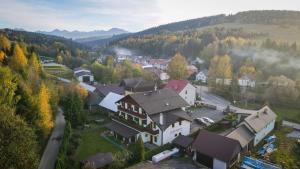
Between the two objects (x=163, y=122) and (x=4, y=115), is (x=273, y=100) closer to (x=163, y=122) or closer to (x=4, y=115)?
(x=163, y=122)

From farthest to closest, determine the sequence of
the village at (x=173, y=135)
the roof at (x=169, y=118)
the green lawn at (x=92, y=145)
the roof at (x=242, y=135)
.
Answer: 1. the roof at (x=169, y=118)
2. the green lawn at (x=92, y=145)
3. the roof at (x=242, y=135)
4. the village at (x=173, y=135)

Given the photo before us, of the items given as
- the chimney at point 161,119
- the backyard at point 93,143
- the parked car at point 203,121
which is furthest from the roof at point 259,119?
the backyard at point 93,143

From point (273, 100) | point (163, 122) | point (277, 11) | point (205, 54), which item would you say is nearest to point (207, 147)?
point (163, 122)

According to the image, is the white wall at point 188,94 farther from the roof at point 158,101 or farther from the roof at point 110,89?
the roof at point 110,89

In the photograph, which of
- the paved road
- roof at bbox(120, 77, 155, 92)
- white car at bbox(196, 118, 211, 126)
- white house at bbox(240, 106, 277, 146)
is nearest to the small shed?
white house at bbox(240, 106, 277, 146)

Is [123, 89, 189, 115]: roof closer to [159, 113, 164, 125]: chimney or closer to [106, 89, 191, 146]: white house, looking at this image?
[106, 89, 191, 146]: white house

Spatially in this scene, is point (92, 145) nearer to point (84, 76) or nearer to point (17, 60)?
point (17, 60)

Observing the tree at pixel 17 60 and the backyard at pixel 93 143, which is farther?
the tree at pixel 17 60
